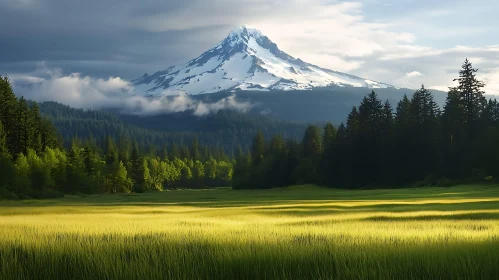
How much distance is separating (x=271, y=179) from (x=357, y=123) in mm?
29520

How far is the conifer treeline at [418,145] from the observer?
82.9 metres

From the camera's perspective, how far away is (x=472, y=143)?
83.8 m

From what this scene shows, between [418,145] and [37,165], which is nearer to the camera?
[37,165]

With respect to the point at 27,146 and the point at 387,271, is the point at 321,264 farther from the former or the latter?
the point at 27,146

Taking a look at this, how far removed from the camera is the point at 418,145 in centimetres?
9188

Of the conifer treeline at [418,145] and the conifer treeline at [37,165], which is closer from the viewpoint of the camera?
the conifer treeline at [37,165]

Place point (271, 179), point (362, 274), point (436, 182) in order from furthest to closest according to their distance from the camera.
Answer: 1. point (271, 179)
2. point (436, 182)
3. point (362, 274)

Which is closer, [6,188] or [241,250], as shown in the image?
[241,250]

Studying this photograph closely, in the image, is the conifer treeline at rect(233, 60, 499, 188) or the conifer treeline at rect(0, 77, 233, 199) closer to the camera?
the conifer treeline at rect(0, 77, 233, 199)

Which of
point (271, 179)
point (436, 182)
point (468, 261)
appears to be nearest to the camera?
point (468, 261)

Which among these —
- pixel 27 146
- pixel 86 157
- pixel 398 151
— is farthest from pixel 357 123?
pixel 27 146

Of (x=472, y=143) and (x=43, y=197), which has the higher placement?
(x=472, y=143)

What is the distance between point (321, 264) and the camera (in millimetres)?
8547

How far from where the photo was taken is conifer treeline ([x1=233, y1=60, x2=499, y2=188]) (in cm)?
8294
